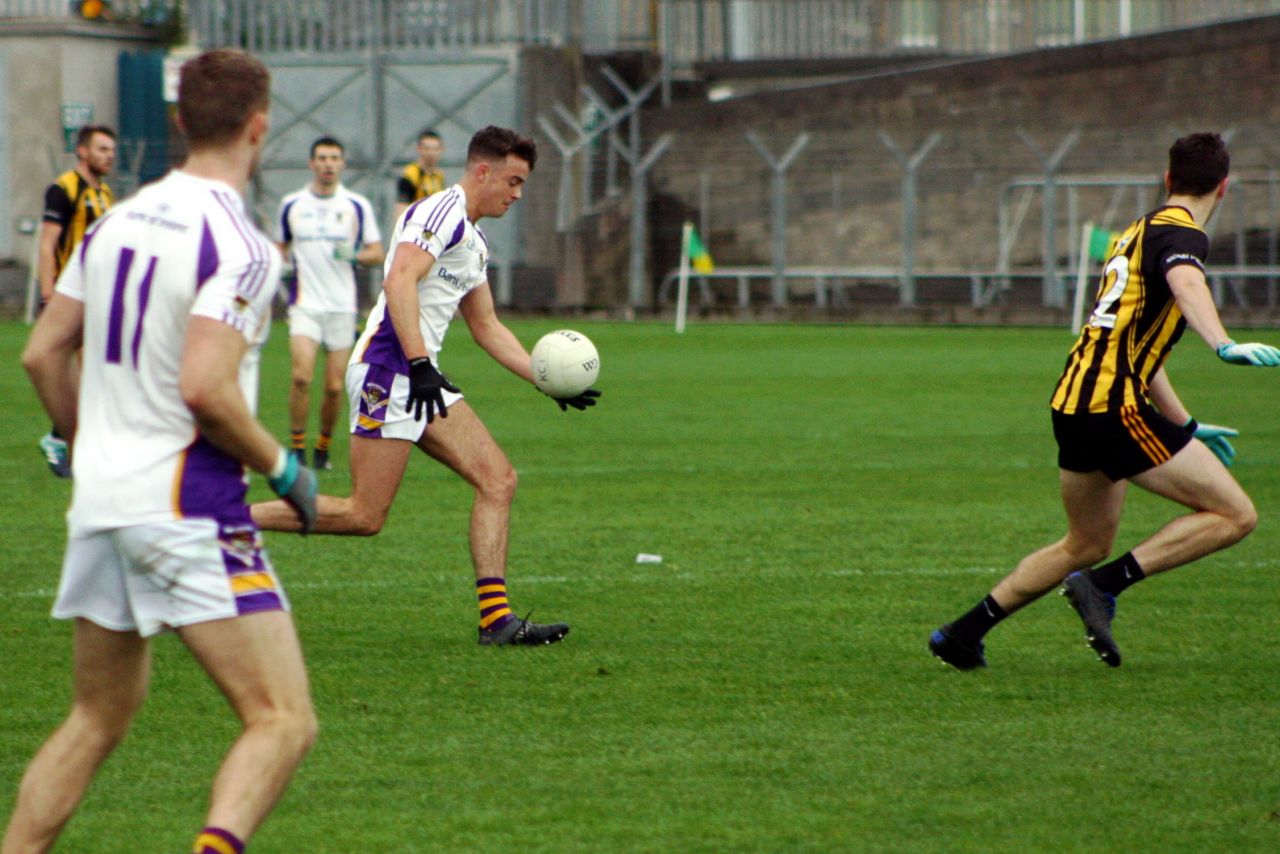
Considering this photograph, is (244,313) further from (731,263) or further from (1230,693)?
(731,263)

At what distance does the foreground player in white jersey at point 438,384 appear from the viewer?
738cm

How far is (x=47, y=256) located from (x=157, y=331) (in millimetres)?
9455

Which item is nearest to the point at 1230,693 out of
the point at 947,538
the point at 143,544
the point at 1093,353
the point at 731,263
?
the point at 1093,353

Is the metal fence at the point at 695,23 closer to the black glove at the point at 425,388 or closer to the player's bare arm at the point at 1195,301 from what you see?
the black glove at the point at 425,388

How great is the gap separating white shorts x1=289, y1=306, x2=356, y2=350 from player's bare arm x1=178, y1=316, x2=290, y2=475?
31.6ft

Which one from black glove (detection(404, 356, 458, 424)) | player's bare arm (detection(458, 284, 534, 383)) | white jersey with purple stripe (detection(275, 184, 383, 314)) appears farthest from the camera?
white jersey with purple stripe (detection(275, 184, 383, 314))

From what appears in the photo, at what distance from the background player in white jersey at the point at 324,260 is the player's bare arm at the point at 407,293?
19.4 ft

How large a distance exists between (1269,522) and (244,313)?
8.11m

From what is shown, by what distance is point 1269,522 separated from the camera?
10719mm

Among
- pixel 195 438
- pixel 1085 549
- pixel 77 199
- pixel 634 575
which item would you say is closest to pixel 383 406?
pixel 634 575

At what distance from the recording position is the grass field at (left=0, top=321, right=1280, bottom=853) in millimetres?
5191

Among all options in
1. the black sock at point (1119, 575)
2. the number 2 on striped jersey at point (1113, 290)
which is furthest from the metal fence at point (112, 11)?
the black sock at point (1119, 575)

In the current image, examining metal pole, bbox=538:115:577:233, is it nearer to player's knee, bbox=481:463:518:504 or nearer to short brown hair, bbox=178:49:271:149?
player's knee, bbox=481:463:518:504

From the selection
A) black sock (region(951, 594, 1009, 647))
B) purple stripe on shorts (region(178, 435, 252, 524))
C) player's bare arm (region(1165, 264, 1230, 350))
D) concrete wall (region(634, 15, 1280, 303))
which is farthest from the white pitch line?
concrete wall (region(634, 15, 1280, 303))
